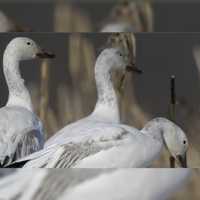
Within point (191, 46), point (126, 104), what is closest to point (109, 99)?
point (126, 104)

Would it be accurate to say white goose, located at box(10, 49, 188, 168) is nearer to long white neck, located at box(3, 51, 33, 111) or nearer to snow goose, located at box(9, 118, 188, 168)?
snow goose, located at box(9, 118, 188, 168)

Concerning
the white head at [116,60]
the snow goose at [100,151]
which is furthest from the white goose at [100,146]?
the white head at [116,60]

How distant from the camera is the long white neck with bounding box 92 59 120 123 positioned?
9.15 feet

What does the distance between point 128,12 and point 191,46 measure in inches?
9.5

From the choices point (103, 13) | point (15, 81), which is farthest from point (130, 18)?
point (15, 81)

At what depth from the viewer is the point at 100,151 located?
2623 millimetres

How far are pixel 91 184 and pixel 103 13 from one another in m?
0.39

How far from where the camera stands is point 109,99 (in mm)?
2820

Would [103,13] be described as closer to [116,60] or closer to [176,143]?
[116,60]

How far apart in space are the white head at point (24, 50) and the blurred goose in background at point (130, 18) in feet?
0.66

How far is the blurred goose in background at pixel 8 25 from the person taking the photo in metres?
2.65

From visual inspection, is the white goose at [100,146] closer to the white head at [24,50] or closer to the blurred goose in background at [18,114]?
the blurred goose in background at [18,114]

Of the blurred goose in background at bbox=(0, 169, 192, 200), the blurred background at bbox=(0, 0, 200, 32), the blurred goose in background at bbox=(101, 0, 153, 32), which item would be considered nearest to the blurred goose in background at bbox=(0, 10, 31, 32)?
the blurred background at bbox=(0, 0, 200, 32)

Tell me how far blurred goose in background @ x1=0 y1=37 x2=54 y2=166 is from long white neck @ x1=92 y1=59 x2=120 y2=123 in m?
0.13
